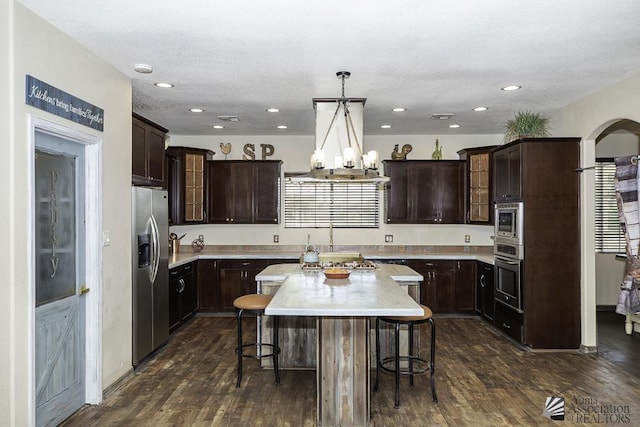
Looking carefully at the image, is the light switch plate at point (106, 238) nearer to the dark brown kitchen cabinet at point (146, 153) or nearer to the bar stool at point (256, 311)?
the dark brown kitchen cabinet at point (146, 153)

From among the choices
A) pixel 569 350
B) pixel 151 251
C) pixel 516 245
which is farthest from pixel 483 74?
pixel 151 251

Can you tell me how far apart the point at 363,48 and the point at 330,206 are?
3.90 meters

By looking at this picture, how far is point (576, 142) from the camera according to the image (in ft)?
15.7

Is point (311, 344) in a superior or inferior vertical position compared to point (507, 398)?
superior

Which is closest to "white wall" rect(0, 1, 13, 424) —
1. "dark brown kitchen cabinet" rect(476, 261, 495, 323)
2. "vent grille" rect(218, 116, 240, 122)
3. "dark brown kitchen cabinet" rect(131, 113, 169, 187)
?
"dark brown kitchen cabinet" rect(131, 113, 169, 187)

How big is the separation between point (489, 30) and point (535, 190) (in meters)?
2.32

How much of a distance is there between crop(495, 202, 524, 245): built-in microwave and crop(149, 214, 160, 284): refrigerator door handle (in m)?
3.74

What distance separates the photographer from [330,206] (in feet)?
23.2

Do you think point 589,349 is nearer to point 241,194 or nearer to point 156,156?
point 241,194

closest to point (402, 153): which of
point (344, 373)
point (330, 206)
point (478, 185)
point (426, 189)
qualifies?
point (426, 189)

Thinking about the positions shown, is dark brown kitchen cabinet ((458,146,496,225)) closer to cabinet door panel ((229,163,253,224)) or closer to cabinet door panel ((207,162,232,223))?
cabinet door panel ((229,163,253,224))

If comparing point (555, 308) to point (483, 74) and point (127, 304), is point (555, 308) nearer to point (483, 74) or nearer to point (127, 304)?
point (483, 74)

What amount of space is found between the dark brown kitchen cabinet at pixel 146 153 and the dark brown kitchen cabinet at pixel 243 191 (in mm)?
A: 1734

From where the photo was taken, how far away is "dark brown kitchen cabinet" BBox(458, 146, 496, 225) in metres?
6.24
